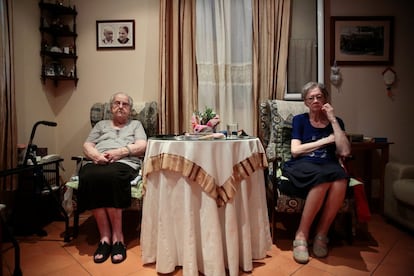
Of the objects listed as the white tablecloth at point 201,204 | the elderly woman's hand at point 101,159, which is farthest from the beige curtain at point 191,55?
the white tablecloth at point 201,204

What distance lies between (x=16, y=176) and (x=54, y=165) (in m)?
0.34

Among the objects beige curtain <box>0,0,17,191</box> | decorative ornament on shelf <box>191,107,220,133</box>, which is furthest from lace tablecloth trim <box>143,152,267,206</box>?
beige curtain <box>0,0,17,191</box>

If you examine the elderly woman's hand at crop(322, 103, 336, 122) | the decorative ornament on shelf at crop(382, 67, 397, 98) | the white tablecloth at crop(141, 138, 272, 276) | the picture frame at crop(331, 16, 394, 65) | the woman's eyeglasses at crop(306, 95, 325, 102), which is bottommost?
the white tablecloth at crop(141, 138, 272, 276)

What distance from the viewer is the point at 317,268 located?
1774 mm

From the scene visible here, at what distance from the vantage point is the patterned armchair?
2008mm

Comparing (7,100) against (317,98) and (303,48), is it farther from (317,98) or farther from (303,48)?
(303,48)

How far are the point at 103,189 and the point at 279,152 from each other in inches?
55.4

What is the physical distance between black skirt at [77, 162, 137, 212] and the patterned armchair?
1.06 m

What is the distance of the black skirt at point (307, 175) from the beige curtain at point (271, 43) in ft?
3.13

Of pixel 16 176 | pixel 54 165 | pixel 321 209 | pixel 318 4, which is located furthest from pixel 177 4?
pixel 321 209

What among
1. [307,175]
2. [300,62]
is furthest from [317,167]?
[300,62]

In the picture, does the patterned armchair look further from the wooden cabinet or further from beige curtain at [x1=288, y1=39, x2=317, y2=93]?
the wooden cabinet

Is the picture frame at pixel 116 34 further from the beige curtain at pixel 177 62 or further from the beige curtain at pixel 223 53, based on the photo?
the beige curtain at pixel 223 53

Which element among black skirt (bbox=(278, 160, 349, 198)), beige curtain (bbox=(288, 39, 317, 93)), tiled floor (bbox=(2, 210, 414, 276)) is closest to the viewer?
tiled floor (bbox=(2, 210, 414, 276))
